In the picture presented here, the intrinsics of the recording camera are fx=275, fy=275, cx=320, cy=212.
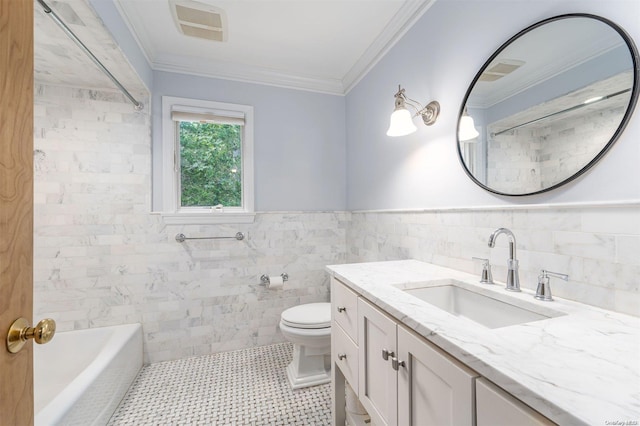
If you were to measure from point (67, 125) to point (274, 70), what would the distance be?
5.30ft

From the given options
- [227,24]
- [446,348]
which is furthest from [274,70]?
[446,348]

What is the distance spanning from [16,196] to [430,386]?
1.11m

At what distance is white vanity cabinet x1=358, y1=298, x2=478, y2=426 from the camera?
25.4 inches

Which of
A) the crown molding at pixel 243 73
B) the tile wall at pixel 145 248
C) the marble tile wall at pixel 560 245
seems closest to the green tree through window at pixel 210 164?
the tile wall at pixel 145 248

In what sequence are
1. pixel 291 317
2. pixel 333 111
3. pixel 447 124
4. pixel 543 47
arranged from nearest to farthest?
pixel 543 47
pixel 447 124
pixel 291 317
pixel 333 111

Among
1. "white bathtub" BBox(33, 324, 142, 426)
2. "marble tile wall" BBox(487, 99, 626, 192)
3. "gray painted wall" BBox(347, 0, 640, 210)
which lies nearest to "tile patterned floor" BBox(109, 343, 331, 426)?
"white bathtub" BBox(33, 324, 142, 426)

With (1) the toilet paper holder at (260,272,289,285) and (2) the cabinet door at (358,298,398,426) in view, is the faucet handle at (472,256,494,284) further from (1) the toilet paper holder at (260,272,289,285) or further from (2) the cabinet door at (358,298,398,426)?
(1) the toilet paper holder at (260,272,289,285)

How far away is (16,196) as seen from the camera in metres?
0.61

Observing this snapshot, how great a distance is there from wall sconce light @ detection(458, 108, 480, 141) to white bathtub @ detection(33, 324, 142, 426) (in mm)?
2189

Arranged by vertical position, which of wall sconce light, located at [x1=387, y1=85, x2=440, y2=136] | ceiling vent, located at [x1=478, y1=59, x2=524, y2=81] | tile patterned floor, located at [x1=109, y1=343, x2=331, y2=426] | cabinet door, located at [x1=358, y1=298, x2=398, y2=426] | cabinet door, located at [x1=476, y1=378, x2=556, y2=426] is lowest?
tile patterned floor, located at [x1=109, y1=343, x2=331, y2=426]

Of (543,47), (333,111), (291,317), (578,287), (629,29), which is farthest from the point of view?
(333,111)

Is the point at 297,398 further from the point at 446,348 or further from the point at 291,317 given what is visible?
the point at 446,348

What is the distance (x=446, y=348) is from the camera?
0.66 m

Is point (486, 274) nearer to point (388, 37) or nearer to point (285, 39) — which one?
point (388, 37)
